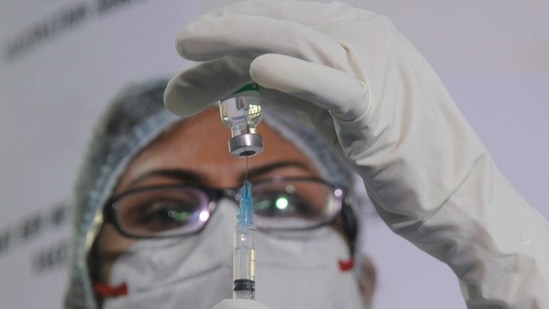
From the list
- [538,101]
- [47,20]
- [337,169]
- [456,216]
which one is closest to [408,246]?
[337,169]

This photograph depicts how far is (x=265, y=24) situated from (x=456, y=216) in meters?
0.24

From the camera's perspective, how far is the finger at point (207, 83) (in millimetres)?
809

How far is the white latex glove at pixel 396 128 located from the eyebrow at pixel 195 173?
37 centimetres

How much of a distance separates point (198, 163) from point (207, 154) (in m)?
0.02

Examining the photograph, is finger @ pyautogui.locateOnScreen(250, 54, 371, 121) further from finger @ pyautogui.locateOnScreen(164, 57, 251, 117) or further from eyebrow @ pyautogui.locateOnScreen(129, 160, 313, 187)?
eyebrow @ pyautogui.locateOnScreen(129, 160, 313, 187)

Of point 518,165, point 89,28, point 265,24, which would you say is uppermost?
point 89,28

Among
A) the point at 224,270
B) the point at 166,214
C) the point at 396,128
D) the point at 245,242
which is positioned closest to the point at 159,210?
the point at 166,214

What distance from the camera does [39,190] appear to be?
1.30 m

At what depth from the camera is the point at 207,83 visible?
2.69 ft

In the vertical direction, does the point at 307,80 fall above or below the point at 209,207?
below

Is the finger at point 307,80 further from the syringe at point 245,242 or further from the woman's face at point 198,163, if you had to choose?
the woman's face at point 198,163

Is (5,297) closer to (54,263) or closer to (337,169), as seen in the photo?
(54,263)

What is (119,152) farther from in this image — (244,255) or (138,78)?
(244,255)

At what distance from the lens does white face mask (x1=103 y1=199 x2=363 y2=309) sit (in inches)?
45.1
